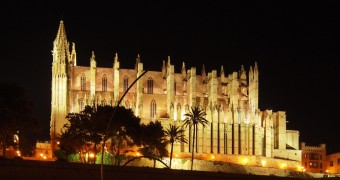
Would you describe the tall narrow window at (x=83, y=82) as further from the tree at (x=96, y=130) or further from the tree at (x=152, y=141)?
the tree at (x=152, y=141)

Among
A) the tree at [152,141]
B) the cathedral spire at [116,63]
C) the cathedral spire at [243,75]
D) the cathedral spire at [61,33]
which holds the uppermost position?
the cathedral spire at [61,33]

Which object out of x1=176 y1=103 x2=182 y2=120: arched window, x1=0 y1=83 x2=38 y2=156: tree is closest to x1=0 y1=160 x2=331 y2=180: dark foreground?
x1=0 y1=83 x2=38 y2=156: tree

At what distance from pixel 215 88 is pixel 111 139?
2764 centimetres

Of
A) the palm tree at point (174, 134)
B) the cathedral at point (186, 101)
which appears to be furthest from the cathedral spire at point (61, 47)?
the palm tree at point (174, 134)

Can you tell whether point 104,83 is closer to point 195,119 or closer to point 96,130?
point 195,119

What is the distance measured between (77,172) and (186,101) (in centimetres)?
5038

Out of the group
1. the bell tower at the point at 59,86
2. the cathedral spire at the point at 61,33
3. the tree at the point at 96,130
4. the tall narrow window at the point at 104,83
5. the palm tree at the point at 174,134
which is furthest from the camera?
the tall narrow window at the point at 104,83

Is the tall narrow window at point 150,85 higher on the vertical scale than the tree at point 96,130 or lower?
higher

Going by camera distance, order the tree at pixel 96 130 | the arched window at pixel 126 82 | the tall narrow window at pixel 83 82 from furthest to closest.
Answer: the arched window at pixel 126 82 < the tall narrow window at pixel 83 82 < the tree at pixel 96 130

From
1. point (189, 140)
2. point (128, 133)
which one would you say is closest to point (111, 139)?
point (128, 133)

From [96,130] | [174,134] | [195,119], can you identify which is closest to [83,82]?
[195,119]

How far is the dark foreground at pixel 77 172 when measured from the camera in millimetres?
59125

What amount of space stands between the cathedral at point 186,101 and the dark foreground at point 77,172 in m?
39.3

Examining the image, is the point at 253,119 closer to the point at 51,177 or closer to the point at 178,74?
the point at 178,74
